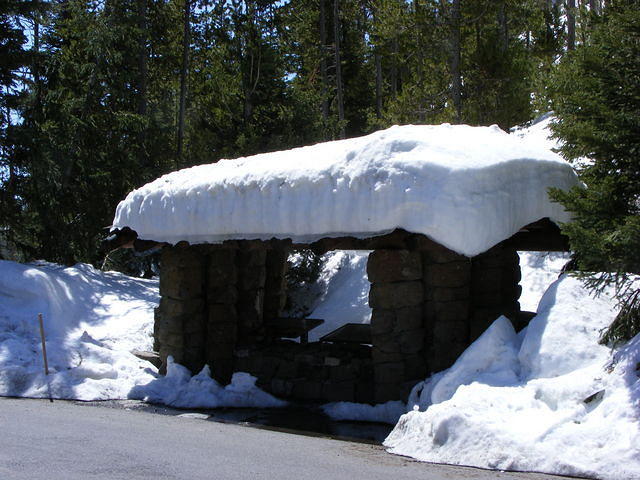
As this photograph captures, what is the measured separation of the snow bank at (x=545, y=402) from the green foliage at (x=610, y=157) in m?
0.38

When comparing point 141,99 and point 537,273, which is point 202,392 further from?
point 141,99

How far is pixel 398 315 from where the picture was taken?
8.34 m

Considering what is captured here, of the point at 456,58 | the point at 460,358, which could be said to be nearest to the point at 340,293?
the point at 456,58

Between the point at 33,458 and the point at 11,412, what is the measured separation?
2915mm

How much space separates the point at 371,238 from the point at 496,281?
1.61 meters

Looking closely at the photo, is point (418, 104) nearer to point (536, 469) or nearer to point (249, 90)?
point (249, 90)

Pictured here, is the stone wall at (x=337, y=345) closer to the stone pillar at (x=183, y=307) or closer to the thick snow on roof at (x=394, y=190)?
the stone pillar at (x=183, y=307)

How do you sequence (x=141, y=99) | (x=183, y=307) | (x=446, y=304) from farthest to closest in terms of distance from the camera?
1. (x=141, y=99)
2. (x=183, y=307)
3. (x=446, y=304)

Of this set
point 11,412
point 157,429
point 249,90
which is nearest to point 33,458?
point 157,429

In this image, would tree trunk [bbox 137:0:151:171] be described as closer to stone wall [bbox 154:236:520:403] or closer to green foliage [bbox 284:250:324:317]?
green foliage [bbox 284:250:324:317]

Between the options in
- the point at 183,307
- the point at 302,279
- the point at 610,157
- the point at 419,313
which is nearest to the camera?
the point at 610,157

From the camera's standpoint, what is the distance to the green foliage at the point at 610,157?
588 cm

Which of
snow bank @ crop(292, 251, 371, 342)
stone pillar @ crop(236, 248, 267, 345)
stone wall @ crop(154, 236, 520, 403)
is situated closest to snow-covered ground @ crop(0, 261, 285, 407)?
stone wall @ crop(154, 236, 520, 403)

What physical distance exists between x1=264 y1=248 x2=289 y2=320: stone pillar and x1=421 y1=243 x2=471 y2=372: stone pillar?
533 centimetres
